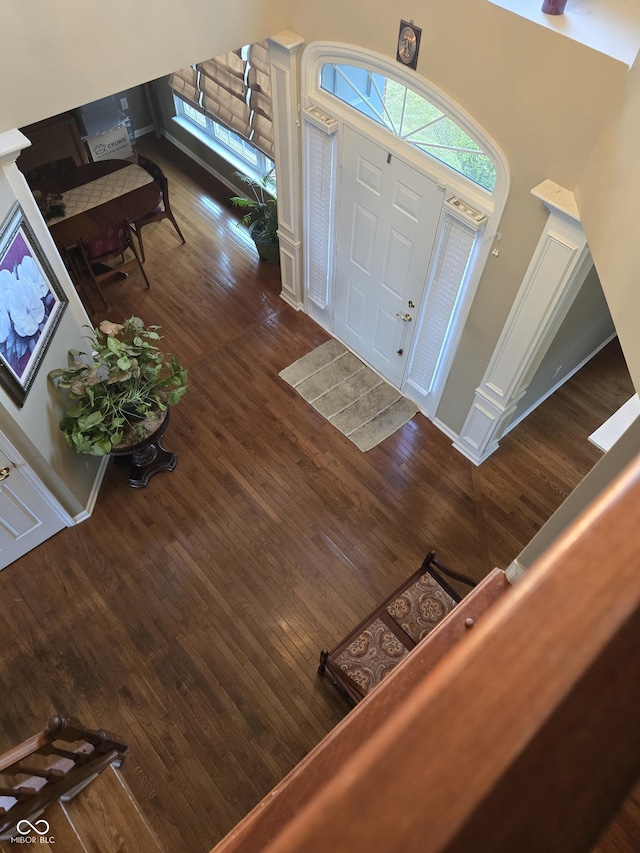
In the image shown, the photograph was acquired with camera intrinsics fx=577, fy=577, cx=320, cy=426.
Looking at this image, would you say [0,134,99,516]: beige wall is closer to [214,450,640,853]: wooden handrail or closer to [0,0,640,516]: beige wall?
[0,0,640,516]: beige wall

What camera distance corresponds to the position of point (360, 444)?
4902 mm

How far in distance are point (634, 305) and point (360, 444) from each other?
303 centimetres

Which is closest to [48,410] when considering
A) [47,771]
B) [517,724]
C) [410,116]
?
[47,771]

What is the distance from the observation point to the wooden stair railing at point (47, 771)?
7.67 feet

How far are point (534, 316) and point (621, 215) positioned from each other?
1248mm

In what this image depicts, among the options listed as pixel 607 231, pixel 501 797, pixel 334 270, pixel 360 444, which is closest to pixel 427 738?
pixel 501 797

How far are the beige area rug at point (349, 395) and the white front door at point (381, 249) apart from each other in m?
0.15

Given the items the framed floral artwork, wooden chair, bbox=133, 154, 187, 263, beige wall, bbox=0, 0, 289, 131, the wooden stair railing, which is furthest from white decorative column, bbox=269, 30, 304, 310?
the wooden stair railing

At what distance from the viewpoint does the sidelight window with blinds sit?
18.5 feet

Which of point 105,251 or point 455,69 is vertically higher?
point 455,69

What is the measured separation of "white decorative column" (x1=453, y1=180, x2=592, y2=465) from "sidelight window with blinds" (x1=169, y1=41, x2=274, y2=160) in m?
3.55

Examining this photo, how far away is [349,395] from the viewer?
5215mm

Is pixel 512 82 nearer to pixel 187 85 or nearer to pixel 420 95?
pixel 420 95

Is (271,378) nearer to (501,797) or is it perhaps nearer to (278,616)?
(278,616)
